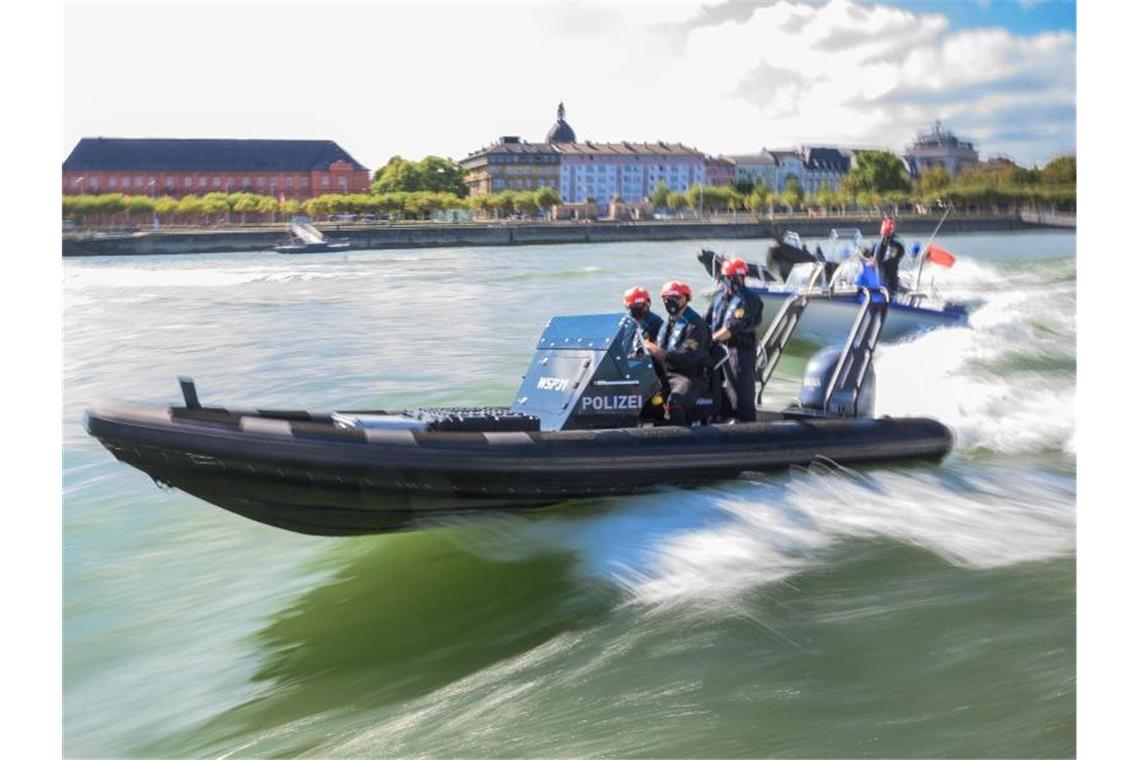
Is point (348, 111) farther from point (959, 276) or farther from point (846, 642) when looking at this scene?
point (959, 276)

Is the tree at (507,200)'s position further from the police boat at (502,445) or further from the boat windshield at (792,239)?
the boat windshield at (792,239)

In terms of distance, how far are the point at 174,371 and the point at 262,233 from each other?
2.42ft

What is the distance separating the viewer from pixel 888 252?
673cm

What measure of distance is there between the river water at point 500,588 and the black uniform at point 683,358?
35 centimetres

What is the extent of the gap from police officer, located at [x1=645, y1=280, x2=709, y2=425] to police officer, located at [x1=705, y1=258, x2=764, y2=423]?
176 mm

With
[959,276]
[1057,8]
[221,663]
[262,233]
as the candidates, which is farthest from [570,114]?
[959,276]

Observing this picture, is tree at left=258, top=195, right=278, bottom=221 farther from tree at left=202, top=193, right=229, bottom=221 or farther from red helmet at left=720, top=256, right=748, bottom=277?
red helmet at left=720, top=256, right=748, bottom=277

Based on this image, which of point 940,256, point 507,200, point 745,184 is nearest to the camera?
point 507,200

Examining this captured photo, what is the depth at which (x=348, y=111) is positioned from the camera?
→ 14.4ft

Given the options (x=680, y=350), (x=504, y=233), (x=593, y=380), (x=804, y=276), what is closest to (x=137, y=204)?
(x=504, y=233)

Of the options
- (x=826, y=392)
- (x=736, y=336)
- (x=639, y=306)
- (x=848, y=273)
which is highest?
(x=848, y=273)

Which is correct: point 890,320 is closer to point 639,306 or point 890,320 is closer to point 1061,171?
point 1061,171

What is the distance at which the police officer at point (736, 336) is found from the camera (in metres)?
4.50

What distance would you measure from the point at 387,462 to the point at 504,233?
2075 mm
